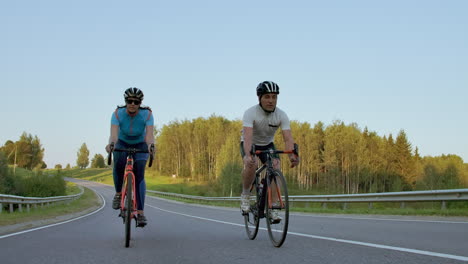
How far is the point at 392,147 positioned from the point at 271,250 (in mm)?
91414

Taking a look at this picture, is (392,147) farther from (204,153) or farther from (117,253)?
(117,253)

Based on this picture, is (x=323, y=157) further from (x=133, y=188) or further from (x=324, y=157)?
(x=133, y=188)

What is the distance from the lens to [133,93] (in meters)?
6.51

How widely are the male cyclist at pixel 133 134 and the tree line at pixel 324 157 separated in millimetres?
52731

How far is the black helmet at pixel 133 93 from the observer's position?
6.48m

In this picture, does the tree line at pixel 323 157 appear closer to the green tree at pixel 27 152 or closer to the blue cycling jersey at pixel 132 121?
the green tree at pixel 27 152

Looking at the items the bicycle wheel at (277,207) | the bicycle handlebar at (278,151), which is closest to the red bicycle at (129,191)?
the bicycle handlebar at (278,151)

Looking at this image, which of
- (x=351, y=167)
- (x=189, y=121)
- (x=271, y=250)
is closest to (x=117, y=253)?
(x=271, y=250)

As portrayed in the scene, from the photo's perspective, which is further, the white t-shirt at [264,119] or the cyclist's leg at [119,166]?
the cyclist's leg at [119,166]

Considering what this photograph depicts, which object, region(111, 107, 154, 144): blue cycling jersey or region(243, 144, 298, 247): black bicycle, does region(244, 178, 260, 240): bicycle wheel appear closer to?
region(243, 144, 298, 247): black bicycle

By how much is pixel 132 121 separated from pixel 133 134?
21cm

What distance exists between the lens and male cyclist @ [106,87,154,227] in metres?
6.57

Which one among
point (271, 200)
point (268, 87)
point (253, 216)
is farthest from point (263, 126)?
point (253, 216)

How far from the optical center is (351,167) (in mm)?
81438
